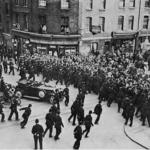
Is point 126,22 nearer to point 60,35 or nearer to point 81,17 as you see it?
point 81,17

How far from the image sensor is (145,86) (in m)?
22.0

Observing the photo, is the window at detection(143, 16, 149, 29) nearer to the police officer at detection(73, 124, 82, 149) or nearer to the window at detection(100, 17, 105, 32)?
the window at detection(100, 17, 105, 32)

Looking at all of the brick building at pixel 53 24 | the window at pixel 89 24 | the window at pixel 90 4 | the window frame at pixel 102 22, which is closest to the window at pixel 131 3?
the window frame at pixel 102 22

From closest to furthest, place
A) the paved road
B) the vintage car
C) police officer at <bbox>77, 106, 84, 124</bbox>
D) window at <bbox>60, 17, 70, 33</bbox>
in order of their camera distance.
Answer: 1. the paved road
2. police officer at <bbox>77, 106, 84, 124</bbox>
3. the vintage car
4. window at <bbox>60, 17, 70, 33</bbox>

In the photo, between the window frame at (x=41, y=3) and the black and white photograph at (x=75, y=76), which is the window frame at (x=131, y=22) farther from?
the window frame at (x=41, y=3)

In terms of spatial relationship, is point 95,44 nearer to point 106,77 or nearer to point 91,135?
point 106,77

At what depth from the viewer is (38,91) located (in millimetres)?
23484

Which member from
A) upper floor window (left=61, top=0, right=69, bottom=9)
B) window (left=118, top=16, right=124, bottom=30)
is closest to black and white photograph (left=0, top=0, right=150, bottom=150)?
window (left=118, top=16, right=124, bottom=30)

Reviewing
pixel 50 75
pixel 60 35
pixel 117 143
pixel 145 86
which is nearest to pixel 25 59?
pixel 50 75

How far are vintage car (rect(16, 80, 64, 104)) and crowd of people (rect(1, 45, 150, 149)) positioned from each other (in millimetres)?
1220

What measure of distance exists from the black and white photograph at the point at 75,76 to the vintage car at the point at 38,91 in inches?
2.9

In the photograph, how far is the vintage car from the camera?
23031 millimetres

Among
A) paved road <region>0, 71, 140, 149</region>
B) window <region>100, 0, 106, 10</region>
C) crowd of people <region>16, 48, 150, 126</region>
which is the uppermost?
window <region>100, 0, 106, 10</region>

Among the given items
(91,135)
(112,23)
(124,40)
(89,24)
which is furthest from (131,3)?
(91,135)
